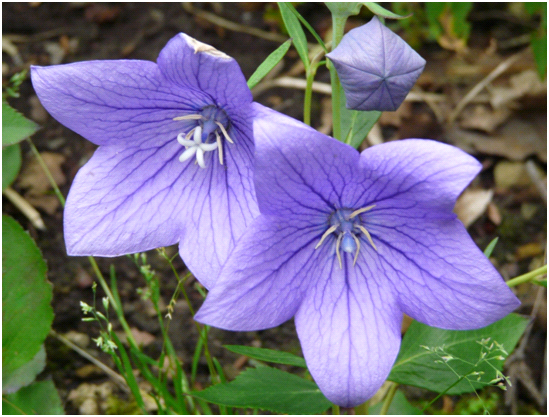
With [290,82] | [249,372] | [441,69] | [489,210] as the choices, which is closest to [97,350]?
[249,372]

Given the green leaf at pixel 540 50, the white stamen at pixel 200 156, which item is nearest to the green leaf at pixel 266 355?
the white stamen at pixel 200 156

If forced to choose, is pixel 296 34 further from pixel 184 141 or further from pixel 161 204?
pixel 161 204

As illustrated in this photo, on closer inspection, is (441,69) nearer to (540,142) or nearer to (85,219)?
(540,142)

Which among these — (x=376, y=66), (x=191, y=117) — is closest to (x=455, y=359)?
(x=376, y=66)

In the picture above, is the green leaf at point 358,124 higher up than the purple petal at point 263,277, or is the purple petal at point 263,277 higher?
the green leaf at point 358,124

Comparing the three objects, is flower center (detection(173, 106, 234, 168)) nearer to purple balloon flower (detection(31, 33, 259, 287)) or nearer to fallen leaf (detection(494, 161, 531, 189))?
purple balloon flower (detection(31, 33, 259, 287))

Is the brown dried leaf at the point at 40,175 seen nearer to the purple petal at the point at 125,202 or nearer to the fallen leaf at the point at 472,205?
the purple petal at the point at 125,202
